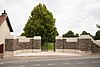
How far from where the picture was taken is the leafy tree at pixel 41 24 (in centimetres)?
5706

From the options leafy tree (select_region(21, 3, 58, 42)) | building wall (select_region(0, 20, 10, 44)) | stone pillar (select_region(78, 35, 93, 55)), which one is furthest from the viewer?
leafy tree (select_region(21, 3, 58, 42))

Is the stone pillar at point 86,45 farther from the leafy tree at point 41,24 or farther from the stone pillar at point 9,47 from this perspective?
the leafy tree at point 41,24

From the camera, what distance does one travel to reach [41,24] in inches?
2286

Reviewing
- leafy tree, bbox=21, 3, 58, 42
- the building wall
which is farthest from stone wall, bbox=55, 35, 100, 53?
leafy tree, bbox=21, 3, 58, 42

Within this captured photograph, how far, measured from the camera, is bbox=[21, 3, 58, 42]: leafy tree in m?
57.1

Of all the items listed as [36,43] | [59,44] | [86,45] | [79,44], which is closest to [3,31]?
[36,43]

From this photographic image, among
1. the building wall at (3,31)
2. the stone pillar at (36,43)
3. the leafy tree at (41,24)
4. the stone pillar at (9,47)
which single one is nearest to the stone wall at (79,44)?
the stone pillar at (36,43)

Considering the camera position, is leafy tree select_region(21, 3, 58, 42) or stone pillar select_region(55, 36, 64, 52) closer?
stone pillar select_region(55, 36, 64, 52)

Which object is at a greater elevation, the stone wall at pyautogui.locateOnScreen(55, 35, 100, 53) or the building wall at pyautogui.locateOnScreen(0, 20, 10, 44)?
the building wall at pyautogui.locateOnScreen(0, 20, 10, 44)

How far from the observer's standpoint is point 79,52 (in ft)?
102

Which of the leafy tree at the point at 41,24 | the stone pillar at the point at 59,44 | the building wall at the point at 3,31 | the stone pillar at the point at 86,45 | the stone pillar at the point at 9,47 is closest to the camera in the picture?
the stone pillar at the point at 9,47

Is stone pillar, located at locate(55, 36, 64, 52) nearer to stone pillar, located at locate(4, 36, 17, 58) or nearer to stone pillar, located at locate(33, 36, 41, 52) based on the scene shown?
stone pillar, located at locate(33, 36, 41, 52)

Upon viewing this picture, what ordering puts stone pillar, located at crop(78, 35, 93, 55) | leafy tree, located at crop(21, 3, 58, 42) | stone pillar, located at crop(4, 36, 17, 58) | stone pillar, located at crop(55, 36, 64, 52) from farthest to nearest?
leafy tree, located at crop(21, 3, 58, 42)
stone pillar, located at crop(55, 36, 64, 52)
stone pillar, located at crop(78, 35, 93, 55)
stone pillar, located at crop(4, 36, 17, 58)

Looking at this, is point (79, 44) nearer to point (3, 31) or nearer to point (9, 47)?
point (9, 47)
